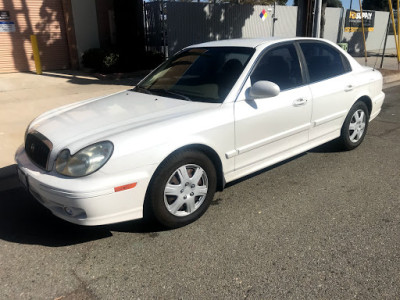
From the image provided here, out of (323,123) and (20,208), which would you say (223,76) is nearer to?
(323,123)

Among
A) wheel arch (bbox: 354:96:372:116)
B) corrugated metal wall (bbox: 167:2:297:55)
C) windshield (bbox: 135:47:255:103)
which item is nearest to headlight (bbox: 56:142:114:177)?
windshield (bbox: 135:47:255:103)

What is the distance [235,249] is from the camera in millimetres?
2834

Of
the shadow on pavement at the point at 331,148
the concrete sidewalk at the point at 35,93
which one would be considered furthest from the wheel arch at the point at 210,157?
the concrete sidewalk at the point at 35,93

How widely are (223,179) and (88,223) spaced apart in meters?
1.29

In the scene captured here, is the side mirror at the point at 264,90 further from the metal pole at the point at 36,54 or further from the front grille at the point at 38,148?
the metal pole at the point at 36,54

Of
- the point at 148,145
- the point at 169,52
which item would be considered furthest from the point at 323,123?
the point at 169,52

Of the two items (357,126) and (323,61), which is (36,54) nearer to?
(323,61)

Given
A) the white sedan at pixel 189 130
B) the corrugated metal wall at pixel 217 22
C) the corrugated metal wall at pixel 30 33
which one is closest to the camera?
the white sedan at pixel 189 130

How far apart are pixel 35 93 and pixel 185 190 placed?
750 centimetres

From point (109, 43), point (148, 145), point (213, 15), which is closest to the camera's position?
point (148, 145)

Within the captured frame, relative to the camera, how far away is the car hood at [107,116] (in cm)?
292

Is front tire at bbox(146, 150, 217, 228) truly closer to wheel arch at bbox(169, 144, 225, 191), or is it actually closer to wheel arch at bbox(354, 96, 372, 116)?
wheel arch at bbox(169, 144, 225, 191)

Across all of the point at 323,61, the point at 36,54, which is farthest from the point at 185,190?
the point at 36,54

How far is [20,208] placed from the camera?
3.61 metres
